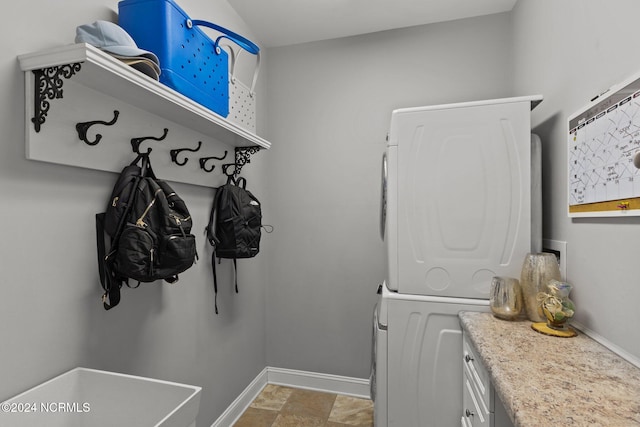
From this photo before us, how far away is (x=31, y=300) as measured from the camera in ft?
3.23

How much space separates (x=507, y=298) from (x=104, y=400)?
1.53m

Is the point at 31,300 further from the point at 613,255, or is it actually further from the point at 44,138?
the point at 613,255

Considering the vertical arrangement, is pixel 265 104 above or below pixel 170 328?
above

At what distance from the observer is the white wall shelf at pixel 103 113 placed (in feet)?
3.00

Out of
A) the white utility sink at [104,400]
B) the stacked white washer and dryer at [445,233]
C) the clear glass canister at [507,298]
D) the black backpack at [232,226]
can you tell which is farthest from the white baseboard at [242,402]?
the clear glass canister at [507,298]

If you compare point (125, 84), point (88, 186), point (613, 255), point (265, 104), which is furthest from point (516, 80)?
point (88, 186)

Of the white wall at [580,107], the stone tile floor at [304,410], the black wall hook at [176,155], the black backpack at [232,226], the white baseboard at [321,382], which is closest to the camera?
the white wall at [580,107]

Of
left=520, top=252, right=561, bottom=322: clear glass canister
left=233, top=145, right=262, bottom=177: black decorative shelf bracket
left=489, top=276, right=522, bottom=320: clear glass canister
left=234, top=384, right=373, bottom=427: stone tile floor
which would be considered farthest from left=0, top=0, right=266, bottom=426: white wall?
left=520, top=252, right=561, bottom=322: clear glass canister

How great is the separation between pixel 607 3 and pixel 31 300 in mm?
2107

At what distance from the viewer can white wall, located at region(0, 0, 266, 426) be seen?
36.7 inches

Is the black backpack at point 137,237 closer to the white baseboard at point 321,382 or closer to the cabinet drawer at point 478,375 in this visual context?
the cabinet drawer at point 478,375

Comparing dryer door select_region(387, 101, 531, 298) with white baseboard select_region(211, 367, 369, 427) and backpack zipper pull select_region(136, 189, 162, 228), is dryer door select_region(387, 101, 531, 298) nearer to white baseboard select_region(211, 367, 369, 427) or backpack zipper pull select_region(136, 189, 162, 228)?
backpack zipper pull select_region(136, 189, 162, 228)

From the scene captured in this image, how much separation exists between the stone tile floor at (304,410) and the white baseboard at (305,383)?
4cm

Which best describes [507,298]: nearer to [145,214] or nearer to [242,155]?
[145,214]
